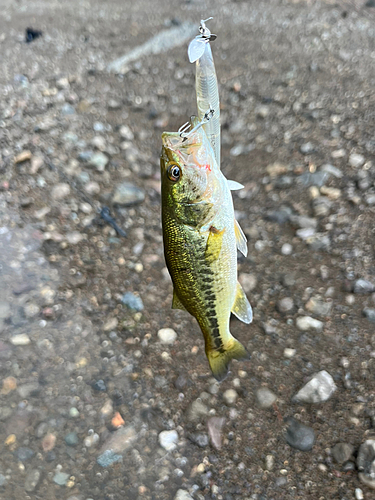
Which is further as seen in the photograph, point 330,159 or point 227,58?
point 227,58

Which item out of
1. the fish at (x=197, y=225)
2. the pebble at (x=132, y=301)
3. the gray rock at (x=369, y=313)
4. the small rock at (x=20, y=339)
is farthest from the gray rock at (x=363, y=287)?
the small rock at (x=20, y=339)

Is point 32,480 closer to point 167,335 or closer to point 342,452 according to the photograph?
point 167,335

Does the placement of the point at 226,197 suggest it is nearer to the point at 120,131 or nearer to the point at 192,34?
the point at 120,131

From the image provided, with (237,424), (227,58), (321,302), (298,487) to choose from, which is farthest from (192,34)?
(298,487)

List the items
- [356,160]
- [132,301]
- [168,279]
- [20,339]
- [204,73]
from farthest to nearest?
[356,160]
[168,279]
[132,301]
[20,339]
[204,73]

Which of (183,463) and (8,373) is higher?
(8,373)

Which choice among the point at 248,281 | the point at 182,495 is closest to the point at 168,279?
the point at 248,281

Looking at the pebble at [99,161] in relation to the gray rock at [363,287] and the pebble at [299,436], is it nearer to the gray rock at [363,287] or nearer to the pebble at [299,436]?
the gray rock at [363,287]
